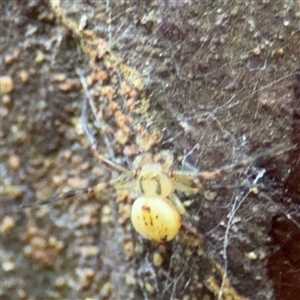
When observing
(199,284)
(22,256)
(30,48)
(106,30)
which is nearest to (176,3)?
(106,30)

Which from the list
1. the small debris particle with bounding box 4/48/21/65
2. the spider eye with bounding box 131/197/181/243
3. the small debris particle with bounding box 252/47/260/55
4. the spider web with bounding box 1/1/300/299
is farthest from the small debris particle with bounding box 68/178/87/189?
the small debris particle with bounding box 252/47/260/55

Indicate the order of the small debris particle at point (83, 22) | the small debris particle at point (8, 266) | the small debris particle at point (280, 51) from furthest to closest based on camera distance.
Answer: the small debris particle at point (8, 266)
the small debris particle at point (83, 22)
the small debris particle at point (280, 51)

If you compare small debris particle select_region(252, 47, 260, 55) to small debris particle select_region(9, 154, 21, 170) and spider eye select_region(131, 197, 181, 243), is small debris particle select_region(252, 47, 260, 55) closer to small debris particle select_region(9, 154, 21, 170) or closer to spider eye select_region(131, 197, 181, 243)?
spider eye select_region(131, 197, 181, 243)

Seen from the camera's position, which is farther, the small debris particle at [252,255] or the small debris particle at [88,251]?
the small debris particle at [88,251]

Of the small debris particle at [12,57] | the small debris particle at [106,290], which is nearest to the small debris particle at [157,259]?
the small debris particle at [106,290]

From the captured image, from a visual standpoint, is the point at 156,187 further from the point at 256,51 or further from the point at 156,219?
the point at 256,51

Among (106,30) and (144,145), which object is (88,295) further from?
(106,30)

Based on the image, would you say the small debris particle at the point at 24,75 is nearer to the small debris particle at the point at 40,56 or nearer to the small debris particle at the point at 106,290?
the small debris particle at the point at 40,56

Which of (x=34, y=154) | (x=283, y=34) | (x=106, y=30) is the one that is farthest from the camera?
(x=34, y=154)
